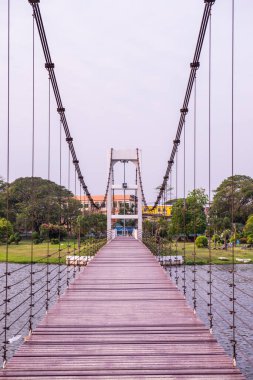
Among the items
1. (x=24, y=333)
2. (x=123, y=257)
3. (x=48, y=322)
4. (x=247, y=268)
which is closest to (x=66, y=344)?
(x=48, y=322)

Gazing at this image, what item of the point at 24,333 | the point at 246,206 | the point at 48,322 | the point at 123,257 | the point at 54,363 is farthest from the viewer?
the point at 246,206

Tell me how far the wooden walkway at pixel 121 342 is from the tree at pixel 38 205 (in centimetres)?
4274

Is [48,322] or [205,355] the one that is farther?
[48,322]

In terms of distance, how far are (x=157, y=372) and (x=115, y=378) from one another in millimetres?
400

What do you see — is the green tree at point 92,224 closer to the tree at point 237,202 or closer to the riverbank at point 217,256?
the riverbank at point 217,256

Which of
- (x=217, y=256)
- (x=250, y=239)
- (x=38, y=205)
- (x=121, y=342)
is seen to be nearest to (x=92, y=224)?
(x=217, y=256)

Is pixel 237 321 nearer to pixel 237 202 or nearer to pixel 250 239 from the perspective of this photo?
pixel 250 239

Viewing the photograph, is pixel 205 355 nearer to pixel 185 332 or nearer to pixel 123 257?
pixel 185 332

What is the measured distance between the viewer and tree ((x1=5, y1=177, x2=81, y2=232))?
52.4 m

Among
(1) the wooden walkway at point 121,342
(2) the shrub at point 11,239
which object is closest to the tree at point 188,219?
(2) the shrub at point 11,239

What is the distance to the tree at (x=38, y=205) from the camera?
52.4 m

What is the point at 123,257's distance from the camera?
56.2 feet

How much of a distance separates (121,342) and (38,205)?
48.8 meters

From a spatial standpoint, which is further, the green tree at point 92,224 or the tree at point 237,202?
the tree at point 237,202
